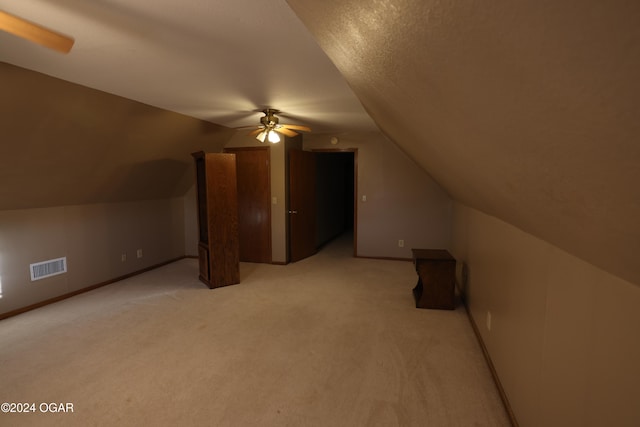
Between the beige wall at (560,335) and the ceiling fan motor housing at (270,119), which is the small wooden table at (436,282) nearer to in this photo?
the beige wall at (560,335)

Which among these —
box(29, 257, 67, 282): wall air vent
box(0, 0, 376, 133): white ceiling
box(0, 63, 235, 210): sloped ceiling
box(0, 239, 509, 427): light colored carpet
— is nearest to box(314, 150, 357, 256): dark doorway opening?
box(0, 63, 235, 210): sloped ceiling

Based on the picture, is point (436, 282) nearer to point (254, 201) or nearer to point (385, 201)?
point (385, 201)

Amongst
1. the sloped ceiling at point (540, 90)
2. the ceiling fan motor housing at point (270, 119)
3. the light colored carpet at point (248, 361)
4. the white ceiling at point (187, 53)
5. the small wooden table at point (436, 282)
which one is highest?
the white ceiling at point (187, 53)

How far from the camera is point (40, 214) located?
3436 millimetres

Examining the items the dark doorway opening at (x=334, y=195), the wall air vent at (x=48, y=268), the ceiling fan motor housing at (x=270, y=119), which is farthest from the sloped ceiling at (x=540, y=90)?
the dark doorway opening at (x=334, y=195)

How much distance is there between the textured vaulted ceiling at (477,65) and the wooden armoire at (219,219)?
62.1 inches

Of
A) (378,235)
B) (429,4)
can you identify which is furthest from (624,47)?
(378,235)

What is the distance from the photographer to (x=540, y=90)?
54 centimetres

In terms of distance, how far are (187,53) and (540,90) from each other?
2140 millimetres

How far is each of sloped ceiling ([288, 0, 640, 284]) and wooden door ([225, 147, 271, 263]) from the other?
393 centimetres

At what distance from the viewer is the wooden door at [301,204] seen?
5133 mm

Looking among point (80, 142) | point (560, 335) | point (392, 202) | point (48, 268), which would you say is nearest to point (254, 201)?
point (392, 202)

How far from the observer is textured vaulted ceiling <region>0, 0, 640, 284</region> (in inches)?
16.6

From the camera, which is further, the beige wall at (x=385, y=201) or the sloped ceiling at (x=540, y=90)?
the beige wall at (x=385, y=201)
